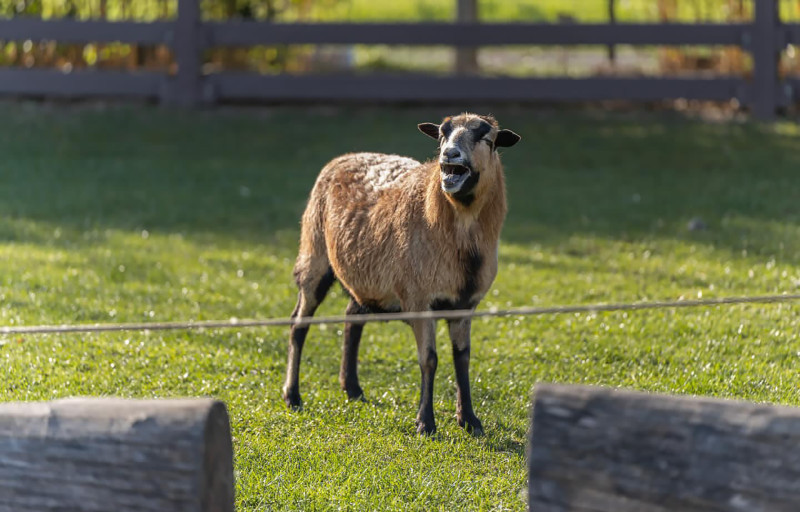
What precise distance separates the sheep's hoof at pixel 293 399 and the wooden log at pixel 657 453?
10.9ft

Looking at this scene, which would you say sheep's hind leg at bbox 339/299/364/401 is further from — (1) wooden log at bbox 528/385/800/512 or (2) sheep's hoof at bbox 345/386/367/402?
(1) wooden log at bbox 528/385/800/512

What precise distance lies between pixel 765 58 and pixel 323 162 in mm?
6730

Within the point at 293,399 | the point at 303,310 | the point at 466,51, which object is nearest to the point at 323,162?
the point at 466,51

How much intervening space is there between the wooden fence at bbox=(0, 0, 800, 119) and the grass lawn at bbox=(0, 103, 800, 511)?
1.46 ft

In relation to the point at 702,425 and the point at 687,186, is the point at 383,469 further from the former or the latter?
the point at 687,186

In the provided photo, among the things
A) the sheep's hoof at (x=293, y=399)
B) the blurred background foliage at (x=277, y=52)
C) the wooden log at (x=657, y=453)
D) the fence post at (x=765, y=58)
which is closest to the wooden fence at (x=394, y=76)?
the fence post at (x=765, y=58)

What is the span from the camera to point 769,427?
355cm

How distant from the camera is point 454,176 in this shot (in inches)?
237

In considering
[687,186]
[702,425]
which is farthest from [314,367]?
[687,186]

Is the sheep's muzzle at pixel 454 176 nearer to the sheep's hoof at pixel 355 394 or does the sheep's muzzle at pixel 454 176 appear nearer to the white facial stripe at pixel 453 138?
the white facial stripe at pixel 453 138

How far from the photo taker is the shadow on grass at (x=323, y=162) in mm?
12234

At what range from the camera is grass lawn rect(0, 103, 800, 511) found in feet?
20.7

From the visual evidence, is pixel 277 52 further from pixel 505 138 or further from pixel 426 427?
pixel 426 427

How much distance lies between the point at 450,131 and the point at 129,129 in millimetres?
11777
